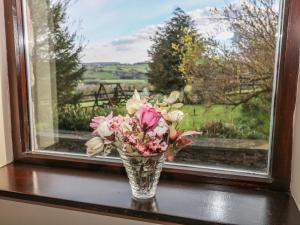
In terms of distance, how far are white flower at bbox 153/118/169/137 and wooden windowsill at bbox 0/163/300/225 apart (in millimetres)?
233

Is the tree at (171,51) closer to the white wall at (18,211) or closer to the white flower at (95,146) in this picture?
the white flower at (95,146)

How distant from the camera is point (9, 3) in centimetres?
118

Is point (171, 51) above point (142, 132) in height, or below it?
above

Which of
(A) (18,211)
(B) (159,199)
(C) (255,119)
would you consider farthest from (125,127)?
(A) (18,211)

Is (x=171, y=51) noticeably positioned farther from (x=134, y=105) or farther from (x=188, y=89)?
(x=134, y=105)

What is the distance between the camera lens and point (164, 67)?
1.10 metres

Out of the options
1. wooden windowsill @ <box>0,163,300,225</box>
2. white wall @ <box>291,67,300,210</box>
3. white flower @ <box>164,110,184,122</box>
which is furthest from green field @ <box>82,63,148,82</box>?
white wall @ <box>291,67,300,210</box>

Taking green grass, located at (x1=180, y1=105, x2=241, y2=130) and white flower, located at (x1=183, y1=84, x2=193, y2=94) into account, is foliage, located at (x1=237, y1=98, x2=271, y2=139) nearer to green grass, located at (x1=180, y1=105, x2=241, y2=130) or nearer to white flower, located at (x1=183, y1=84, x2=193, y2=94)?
green grass, located at (x1=180, y1=105, x2=241, y2=130)

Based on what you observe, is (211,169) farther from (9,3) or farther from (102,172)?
(9,3)

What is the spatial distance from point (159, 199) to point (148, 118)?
0.93ft

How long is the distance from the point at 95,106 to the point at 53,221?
46 cm

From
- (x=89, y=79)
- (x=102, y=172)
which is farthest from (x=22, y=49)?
(x=102, y=172)

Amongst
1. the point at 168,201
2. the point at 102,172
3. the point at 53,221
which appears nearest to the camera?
the point at 168,201

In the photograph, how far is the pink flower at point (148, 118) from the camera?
0.86 metres
